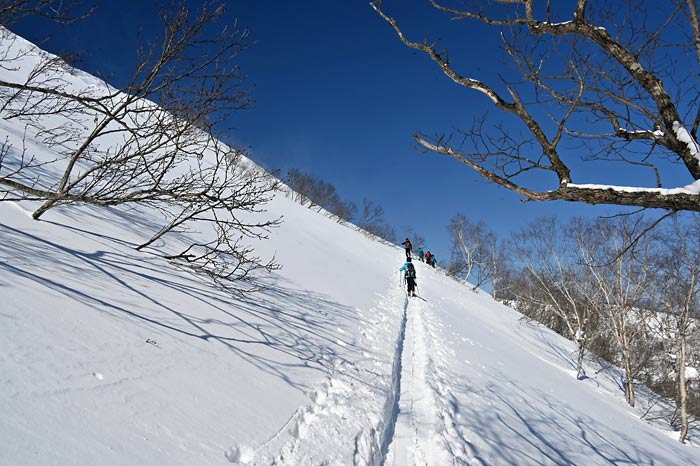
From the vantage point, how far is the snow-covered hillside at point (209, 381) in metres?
1.58

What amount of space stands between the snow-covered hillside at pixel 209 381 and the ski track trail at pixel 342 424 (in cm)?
2

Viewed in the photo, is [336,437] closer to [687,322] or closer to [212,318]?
[212,318]

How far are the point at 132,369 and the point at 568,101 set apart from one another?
3900 millimetres

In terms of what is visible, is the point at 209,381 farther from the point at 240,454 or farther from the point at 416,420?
the point at 416,420

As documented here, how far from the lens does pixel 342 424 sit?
2756 mm

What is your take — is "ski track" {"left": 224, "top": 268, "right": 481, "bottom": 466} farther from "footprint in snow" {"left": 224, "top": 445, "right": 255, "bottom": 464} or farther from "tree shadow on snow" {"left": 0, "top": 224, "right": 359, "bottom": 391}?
"tree shadow on snow" {"left": 0, "top": 224, "right": 359, "bottom": 391}

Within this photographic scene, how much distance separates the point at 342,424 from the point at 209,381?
1.23m

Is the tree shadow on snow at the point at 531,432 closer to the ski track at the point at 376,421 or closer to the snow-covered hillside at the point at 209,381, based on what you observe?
the snow-covered hillside at the point at 209,381

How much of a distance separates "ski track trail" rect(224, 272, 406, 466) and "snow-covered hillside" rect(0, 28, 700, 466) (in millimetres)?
16

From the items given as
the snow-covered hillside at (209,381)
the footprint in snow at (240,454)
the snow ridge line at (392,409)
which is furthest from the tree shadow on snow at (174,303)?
the footprint in snow at (240,454)

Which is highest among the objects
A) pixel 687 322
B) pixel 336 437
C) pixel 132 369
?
pixel 687 322

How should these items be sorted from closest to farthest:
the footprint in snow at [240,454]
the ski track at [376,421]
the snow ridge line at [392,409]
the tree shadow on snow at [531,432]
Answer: the footprint in snow at [240,454]
the ski track at [376,421]
the snow ridge line at [392,409]
the tree shadow on snow at [531,432]

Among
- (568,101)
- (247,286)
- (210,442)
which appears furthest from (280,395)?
(568,101)

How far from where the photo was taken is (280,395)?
2686 mm
